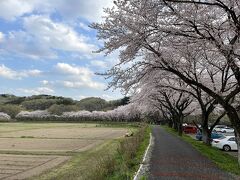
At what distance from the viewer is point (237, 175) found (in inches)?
553

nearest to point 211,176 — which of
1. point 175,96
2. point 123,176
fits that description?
point 123,176

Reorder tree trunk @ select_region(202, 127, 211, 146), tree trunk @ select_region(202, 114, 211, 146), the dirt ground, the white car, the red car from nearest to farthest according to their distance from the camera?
the dirt ground, tree trunk @ select_region(202, 114, 211, 146), tree trunk @ select_region(202, 127, 211, 146), the white car, the red car

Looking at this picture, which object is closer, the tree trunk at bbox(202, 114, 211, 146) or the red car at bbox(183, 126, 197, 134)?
the tree trunk at bbox(202, 114, 211, 146)

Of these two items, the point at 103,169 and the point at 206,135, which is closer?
the point at 103,169

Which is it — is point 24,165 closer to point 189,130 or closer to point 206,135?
point 206,135

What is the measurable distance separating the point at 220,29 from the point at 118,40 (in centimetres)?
369

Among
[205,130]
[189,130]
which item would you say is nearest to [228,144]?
[205,130]

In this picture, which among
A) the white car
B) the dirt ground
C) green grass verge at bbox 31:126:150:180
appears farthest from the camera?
the white car

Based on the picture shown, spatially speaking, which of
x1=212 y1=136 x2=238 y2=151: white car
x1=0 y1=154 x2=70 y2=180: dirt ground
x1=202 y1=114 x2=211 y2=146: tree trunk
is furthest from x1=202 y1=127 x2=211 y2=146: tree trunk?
x1=0 y1=154 x2=70 y2=180: dirt ground

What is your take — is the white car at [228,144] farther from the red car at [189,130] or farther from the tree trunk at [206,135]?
the red car at [189,130]

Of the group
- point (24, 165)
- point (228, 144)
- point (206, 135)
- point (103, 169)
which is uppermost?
point (206, 135)

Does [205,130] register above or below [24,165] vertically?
above

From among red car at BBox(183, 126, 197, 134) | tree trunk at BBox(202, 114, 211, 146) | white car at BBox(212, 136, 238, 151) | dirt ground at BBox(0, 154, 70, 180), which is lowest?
dirt ground at BBox(0, 154, 70, 180)

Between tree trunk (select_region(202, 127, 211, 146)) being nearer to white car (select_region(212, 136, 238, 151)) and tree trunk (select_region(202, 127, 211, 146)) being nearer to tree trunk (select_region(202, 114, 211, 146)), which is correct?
tree trunk (select_region(202, 114, 211, 146))
